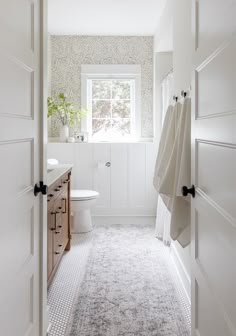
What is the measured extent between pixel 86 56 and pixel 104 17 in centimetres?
80

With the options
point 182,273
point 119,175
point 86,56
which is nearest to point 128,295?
point 182,273

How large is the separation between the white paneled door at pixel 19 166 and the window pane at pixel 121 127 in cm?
325

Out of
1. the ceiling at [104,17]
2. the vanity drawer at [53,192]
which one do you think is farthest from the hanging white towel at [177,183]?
the ceiling at [104,17]

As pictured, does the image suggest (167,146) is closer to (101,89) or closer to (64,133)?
(64,133)

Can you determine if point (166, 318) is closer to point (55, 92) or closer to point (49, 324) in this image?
point (49, 324)

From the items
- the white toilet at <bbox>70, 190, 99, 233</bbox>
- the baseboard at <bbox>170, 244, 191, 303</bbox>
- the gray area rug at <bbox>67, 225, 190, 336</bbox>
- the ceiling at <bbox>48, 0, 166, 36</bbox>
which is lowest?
the gray area rug at <bbox>67, 225, 190, 336</bbox>

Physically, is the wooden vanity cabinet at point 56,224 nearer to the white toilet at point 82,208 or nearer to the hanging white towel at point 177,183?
the white toilet at point 82,208

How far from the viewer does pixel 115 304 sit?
2.39 m

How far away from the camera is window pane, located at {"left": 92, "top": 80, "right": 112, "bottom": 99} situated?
16.4ft

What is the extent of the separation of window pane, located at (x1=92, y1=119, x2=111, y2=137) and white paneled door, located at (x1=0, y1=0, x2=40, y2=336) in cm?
323

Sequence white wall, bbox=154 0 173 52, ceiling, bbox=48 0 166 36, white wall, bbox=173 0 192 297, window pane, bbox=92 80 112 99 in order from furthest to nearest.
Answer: window pane, bbox=92 80 112 99, ceiling, bbox=48 0 166 36, white wall, bbox=154 0 173 52, white wall, bbox=173 0 192 297

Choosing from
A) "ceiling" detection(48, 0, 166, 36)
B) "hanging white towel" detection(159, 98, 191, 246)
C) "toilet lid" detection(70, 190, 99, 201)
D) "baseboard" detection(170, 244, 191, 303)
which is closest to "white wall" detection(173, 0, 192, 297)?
"baseboard" detection(170, 244, 191, 303)

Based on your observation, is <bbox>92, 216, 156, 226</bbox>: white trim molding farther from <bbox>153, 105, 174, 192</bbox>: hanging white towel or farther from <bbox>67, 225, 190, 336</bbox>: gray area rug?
<bbox>153, 105, 174, 192</bbox>: hanging white towel

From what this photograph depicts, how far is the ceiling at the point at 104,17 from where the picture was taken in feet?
12.2
